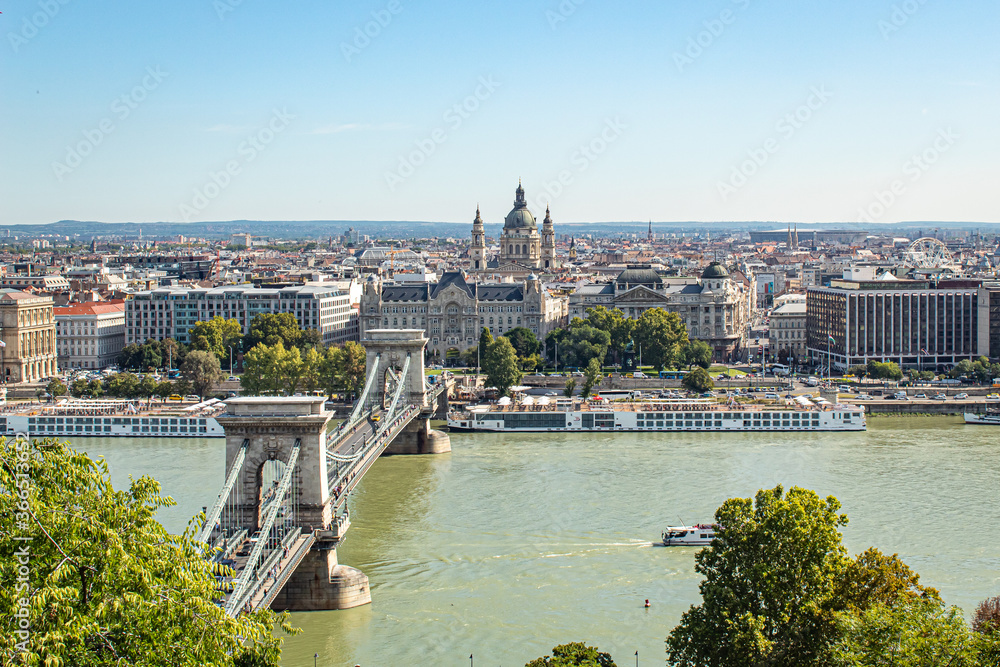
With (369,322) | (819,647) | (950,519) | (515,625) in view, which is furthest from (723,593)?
(369,322)

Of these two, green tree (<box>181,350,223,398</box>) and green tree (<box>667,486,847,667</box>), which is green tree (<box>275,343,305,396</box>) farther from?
green tree (<box>667,486,847,667</box>)

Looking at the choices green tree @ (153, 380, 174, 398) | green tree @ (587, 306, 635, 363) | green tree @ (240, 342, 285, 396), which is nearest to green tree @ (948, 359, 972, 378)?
green tree @ (587, 306, 635, 363)

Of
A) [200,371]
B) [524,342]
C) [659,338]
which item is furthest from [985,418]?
[200,371]

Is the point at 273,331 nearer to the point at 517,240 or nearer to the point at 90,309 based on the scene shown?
the point at 90,309

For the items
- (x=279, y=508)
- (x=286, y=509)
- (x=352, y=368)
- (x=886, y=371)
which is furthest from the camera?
(x=886, y=371)

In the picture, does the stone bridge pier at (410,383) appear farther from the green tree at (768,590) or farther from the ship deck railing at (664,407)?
the green tree at (768,590)

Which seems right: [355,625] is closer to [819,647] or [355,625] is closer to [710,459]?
[819,647]
